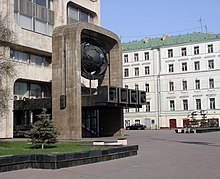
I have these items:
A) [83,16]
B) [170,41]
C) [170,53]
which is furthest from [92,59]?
[170,41]

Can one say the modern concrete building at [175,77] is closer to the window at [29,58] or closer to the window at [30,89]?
the window at [30,89]

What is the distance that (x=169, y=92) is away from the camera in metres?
73.1

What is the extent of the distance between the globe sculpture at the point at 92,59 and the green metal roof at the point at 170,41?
35.8 m

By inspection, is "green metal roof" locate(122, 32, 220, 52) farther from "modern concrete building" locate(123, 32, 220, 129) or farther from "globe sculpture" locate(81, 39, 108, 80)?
"globe sculpture" locate(81, 39, 108, 80)

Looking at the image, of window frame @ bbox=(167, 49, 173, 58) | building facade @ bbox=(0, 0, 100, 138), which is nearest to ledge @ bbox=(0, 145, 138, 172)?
building facade @ bbox=(0, 0, 100, 138)

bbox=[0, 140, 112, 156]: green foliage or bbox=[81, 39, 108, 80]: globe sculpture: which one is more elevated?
bbox=[81, 39, 108, 80]: globe sculpture

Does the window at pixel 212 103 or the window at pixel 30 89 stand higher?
the window at pixel 30 89

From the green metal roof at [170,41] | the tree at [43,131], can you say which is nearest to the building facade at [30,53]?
the tree at [43,131]

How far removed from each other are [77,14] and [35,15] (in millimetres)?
7519

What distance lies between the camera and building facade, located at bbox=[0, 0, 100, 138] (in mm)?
37188

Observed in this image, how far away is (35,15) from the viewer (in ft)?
133

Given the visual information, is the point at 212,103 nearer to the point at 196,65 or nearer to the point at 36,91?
the point at 196,65

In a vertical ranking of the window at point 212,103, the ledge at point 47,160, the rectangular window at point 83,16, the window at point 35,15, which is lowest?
the ledge at point 47,160

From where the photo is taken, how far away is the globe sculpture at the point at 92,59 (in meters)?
36.6
